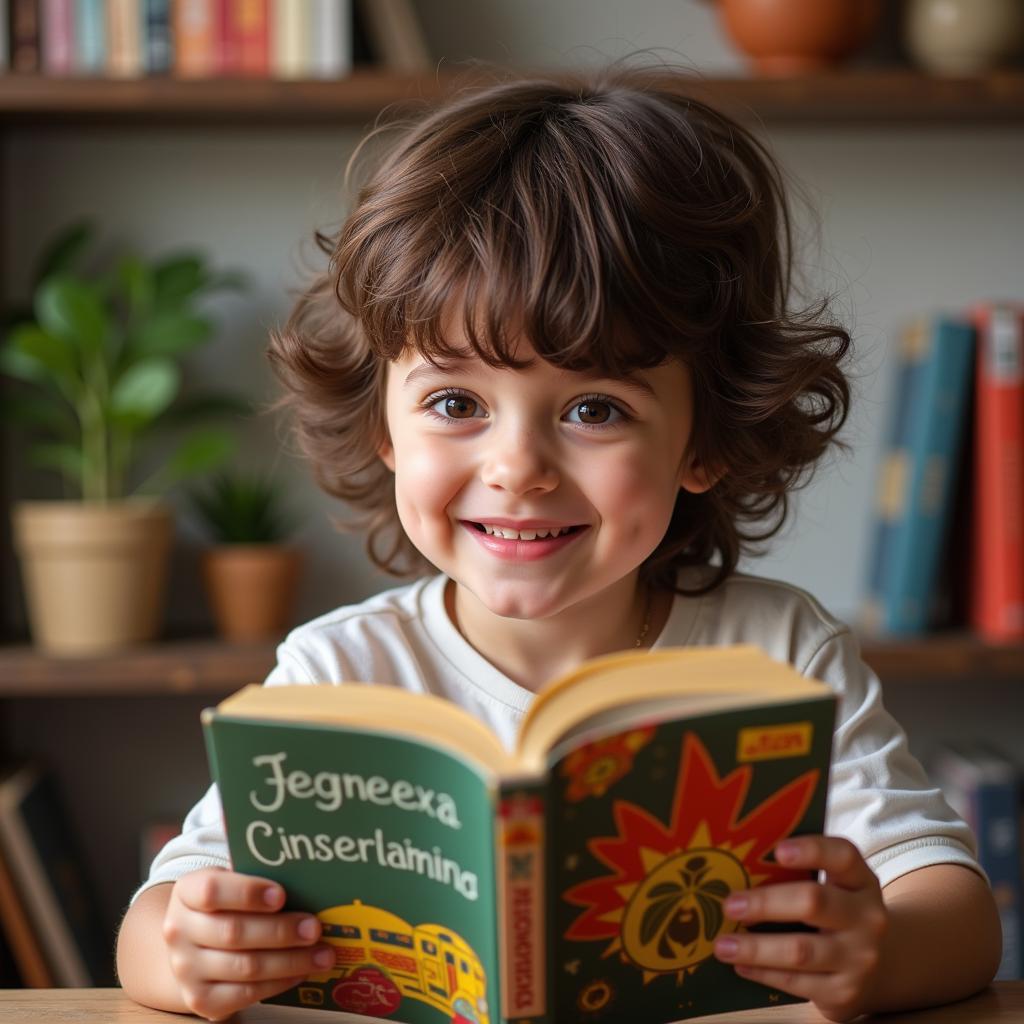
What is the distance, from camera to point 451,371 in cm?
88

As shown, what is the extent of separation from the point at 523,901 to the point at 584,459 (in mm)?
345

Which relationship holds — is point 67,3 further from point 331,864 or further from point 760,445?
point 331,864

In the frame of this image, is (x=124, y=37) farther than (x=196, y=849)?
Yes

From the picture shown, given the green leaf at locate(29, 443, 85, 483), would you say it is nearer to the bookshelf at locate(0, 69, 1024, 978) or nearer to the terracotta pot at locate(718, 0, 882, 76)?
the bookshelf at locate(0, 69, 1024, 978)

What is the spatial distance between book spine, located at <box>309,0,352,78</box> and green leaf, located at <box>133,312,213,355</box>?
13.1 inches

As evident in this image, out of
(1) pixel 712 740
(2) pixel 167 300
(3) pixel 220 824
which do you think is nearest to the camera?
(1) pixel 712 740

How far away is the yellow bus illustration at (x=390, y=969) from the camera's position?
2.13 ft

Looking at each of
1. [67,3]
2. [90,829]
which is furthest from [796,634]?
[90,829]

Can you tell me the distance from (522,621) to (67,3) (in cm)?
102

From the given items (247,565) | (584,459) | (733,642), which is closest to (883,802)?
(733,642)

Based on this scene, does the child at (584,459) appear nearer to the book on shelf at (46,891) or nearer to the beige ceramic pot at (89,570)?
the beige ceramic pot at (89,570)

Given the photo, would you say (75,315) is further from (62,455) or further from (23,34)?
(23,34)

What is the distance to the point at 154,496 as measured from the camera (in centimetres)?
185

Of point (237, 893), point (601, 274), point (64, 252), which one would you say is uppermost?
point (601, 274)
